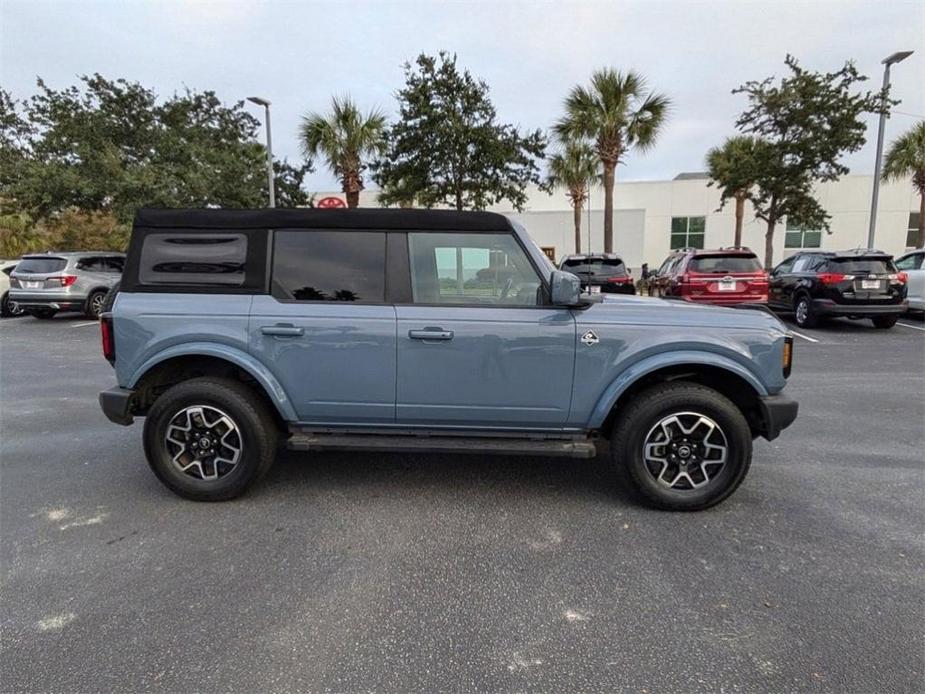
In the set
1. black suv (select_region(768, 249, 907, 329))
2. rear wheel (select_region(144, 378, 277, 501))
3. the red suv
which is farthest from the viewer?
the red suv

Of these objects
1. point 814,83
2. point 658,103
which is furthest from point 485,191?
point 814,83

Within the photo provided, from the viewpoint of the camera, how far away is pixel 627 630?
240cm

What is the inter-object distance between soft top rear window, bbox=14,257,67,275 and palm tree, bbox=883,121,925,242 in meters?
30.1

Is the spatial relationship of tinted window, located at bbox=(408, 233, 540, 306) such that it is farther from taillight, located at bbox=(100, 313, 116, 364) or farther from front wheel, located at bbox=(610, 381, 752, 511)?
taillight, located at bbox=(100, 313, 116, 364)

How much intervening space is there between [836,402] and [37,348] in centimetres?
1226

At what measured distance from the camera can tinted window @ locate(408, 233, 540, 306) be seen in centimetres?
348

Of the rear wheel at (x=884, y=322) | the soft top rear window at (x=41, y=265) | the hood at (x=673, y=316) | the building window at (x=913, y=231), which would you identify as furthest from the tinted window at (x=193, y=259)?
the building window at (x=913, y=231)

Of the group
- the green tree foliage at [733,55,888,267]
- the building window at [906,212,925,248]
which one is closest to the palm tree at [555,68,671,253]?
the green tree foliage at [733,55,888,267]

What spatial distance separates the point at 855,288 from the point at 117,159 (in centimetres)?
2076

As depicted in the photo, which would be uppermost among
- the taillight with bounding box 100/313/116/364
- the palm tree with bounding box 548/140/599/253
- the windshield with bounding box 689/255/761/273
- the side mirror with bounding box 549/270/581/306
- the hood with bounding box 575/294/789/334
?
the palm tree with bounding box 548/140/599/253

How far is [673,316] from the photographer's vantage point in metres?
3.44

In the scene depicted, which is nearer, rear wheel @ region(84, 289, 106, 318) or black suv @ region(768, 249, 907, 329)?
black suv @ region(768, 249, 907, 329)

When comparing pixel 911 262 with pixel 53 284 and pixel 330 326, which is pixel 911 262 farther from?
pixel 53 284

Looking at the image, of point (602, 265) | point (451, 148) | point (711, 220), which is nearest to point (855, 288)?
point (602, 265)
